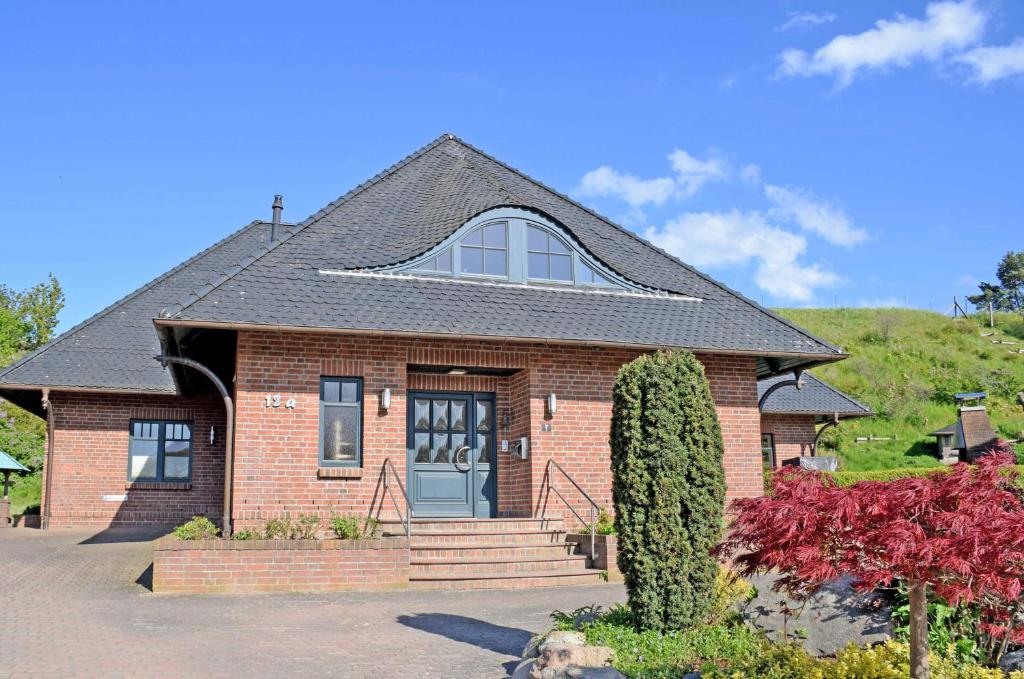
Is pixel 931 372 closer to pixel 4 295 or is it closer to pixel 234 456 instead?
pixel 234 456

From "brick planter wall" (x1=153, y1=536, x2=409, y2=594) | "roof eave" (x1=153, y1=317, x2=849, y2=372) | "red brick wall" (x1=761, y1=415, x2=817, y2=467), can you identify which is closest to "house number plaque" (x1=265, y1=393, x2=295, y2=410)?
"roof eave" (x1=153, y1=317, x2=849, y2=372)

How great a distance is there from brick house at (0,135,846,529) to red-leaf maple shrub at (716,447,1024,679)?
7.60 metres

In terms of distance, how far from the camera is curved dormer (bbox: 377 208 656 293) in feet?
48.1

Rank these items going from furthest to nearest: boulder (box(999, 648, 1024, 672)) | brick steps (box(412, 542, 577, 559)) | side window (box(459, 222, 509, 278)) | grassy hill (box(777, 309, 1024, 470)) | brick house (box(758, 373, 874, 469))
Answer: grassy hill (box(777, 309, 1024, 470)) < brick house (box(758, 373, 874, 469)) < side window (box(459, 222, 509, 278)) < brick steps (box(412, 542, 577, 559)) < boulder (box(999, 648, 1024, 672))

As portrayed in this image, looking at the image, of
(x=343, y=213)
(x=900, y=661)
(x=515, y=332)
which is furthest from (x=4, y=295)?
(x=900, y=661)

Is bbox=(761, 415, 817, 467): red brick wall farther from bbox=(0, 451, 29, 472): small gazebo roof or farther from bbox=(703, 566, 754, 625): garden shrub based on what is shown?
bbox=(0, 451, 29, 472): small gazebo roof

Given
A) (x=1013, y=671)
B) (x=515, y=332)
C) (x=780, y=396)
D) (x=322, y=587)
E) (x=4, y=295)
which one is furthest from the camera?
(x=4, y=295)

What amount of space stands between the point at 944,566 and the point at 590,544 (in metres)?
7.86

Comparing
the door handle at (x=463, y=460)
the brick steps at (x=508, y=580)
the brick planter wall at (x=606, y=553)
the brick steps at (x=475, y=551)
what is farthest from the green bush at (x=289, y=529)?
the brick planter wall at (x=606, y=553)

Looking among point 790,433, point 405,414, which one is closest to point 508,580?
point 405,414

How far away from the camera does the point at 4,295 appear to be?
126ft

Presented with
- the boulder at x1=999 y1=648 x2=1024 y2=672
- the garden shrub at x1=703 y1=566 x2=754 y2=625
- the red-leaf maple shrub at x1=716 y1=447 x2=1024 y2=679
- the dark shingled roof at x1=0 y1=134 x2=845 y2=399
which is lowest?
the boulder at x1=999 y1=648 x2=1024 y2=672

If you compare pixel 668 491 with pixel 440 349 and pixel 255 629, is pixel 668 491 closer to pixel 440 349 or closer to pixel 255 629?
pixel 255 629

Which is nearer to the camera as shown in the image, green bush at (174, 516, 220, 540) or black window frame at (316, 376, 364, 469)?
green bush at (174, 516, 220, 540)
